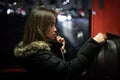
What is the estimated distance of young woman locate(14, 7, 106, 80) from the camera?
1.33 metres

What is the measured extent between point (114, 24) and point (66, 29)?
79cm

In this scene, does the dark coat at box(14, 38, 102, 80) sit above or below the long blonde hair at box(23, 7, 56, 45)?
below

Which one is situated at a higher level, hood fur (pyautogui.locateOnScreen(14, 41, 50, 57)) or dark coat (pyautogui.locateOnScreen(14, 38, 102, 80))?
hood fur (pyautogui.locateOnScreen(14, 41, 50, 57))

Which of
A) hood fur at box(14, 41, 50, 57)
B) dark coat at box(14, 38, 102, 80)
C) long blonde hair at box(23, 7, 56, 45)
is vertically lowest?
dark coat at box(14, 38, 102, 80)

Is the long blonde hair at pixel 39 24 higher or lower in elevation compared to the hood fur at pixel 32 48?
higher

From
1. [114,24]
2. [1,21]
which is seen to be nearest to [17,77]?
[1,21]

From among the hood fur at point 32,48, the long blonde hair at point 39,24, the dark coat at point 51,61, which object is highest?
the long blonde hair at point 39,24

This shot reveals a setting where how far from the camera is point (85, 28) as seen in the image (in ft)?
11.8

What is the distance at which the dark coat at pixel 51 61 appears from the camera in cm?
132

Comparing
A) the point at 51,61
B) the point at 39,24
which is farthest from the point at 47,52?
the point at 39,24

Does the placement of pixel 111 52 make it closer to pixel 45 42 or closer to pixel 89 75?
pixel 45 42

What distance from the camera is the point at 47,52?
4.46 feet

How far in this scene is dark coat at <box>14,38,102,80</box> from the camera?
1.32 meters

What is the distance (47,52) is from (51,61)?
2.6 inches
